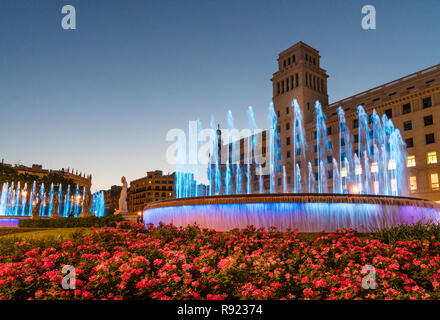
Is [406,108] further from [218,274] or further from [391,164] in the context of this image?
[218,274]

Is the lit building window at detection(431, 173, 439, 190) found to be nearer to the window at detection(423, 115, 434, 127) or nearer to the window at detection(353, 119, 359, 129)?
the window at detection(423, 115, 434, 127)

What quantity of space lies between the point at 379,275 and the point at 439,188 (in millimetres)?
42701

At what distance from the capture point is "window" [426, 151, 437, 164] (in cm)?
4356

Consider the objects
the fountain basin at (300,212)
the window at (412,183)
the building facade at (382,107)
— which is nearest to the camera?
the fountain basin at (300,212)

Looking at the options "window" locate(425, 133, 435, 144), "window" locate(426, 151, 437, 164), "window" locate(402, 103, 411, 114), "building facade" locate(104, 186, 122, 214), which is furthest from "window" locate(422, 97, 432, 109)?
"building facade" locate(104, 186, 122, 214)

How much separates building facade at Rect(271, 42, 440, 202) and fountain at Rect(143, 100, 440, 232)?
1006 millimetres

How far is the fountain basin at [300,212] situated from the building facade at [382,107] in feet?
103

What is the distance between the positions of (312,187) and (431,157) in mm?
18654

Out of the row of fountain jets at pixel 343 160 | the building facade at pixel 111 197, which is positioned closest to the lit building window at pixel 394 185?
the row of fountain jets at pixel 343 160

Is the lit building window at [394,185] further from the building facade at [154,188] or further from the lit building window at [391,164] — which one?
the building facade at [154,188]

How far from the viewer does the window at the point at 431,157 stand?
43.6 meters

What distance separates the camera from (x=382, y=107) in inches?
2018

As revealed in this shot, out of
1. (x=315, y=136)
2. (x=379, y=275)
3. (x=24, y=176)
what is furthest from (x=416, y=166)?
(x=24, y=176)

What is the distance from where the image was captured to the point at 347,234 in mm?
11461
